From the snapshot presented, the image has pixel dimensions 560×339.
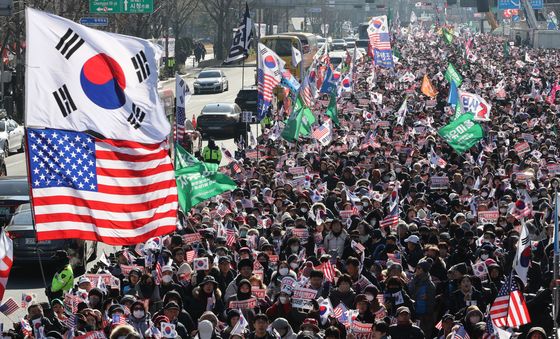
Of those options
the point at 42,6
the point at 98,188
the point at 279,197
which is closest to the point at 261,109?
the point at 279,197

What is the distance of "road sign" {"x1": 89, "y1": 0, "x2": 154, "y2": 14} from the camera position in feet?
166

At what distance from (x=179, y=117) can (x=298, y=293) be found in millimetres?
11248

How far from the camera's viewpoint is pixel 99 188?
10656 mm

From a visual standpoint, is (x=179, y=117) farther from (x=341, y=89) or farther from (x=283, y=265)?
(x=341, y=89)

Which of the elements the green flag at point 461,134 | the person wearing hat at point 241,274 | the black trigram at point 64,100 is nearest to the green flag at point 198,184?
the person wearing hat at point 241,274

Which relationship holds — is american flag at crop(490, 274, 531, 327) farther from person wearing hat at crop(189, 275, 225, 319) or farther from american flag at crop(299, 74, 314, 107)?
american flag at crop(299, 74, 314, 107)

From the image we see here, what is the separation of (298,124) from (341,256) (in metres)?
11.2

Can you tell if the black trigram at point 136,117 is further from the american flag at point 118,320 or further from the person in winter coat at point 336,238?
the person in winter coat at point 336,238

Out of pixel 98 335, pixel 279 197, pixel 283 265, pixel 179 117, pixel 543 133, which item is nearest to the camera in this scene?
pixel 98 335

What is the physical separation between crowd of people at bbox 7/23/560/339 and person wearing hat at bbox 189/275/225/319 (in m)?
0.01

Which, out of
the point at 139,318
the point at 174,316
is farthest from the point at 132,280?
the point at 174,316

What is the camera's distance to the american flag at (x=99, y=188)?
10289 millimetres

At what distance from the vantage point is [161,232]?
11023 mm

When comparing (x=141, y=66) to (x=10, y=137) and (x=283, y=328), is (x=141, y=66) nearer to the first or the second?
(x=283, y=328)
